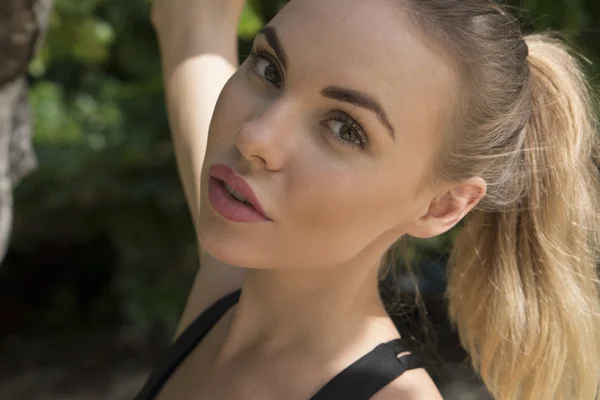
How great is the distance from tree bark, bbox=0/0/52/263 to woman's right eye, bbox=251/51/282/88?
83 centimetres

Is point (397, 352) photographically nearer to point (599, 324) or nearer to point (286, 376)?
point (286, 376)

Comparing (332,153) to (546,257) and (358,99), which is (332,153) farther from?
(546,257)

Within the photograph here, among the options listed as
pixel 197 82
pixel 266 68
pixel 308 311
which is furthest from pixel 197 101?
pixel 308 311

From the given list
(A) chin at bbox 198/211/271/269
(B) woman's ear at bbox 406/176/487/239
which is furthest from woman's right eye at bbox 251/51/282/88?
(B) woman's ear at bbox 406/176/487/239

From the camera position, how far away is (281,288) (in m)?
1.67

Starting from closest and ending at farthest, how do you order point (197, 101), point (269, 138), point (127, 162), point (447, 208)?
point (269, 138) → point (447, 208) → point (197, 101) → point (127, 162)

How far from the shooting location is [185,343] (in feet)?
5.93

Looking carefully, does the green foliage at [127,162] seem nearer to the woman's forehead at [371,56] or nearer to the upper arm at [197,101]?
A: the upper arm at [197,101]

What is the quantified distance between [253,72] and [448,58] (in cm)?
33

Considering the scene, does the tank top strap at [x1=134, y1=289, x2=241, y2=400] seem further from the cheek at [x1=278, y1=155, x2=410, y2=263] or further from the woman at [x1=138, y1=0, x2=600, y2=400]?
the cheek at [x1=278, y1=155, x2=410, y2=263]

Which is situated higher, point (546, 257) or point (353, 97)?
point (353, 97)

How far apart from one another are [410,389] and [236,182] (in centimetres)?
47

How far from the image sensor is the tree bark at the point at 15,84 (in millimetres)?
2080

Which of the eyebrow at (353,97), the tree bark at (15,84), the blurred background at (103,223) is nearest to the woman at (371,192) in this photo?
the eyebrow at (353,97)
